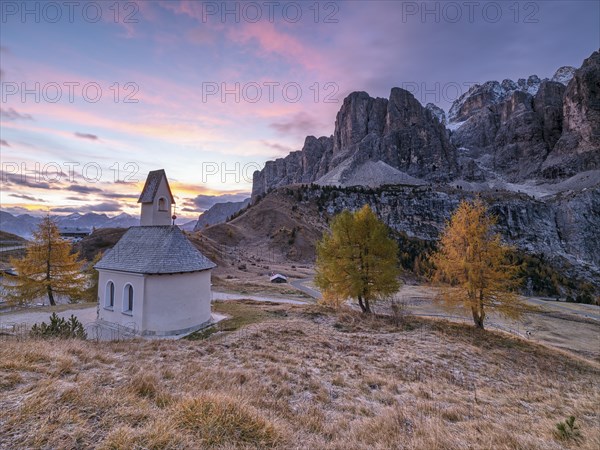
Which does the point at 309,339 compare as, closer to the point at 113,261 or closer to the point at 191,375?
the point at 191,375

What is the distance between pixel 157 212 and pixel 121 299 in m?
6.56

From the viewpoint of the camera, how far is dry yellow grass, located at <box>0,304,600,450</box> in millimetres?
5707

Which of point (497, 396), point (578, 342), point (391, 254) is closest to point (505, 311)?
point (391, 254)

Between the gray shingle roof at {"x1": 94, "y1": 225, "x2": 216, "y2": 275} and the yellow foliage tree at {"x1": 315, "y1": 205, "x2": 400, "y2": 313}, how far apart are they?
10286 mm

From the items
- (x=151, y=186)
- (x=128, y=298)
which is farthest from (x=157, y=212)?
(x=128, y=298)

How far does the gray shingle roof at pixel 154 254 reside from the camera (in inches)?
784

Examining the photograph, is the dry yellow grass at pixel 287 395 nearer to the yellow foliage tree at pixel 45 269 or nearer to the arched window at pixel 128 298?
the arched window at pixel 128 298

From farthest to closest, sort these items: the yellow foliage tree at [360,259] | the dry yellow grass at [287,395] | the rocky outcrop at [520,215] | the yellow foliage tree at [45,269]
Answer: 1. the rocky outcrop at [520,215]
2. the yellow foliage tree at [45,269]
3. the yellow foliage tree at [360,259]
4. the dry yellow grass at [287,395]

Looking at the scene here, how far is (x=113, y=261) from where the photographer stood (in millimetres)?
21656

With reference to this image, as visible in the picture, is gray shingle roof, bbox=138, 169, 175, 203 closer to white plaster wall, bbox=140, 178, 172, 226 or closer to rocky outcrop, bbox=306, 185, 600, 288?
white plaster wall, bbox=140, 178, 172, 226

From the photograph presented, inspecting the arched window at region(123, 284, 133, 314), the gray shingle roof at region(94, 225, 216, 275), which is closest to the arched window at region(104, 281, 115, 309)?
the gray shingle roof at region(94, 225, 216, 275)

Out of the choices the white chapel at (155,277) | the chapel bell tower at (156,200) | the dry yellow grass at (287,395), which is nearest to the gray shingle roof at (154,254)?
the white chapel at (155,277)

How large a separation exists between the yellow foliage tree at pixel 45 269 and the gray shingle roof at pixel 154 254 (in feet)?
44.3

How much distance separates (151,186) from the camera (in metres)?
22.7
